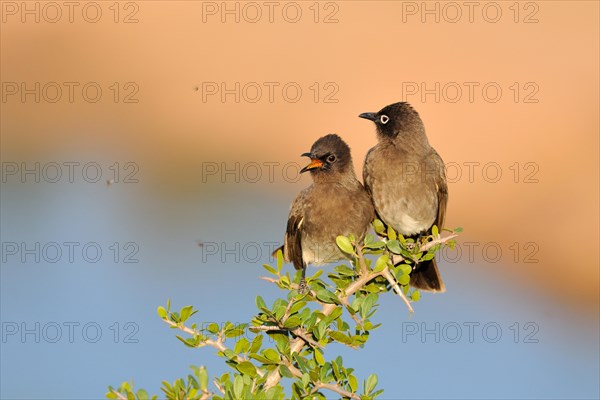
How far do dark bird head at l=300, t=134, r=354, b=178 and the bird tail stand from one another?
105 centimetres

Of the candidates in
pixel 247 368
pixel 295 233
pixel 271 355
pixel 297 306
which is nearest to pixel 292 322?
pixel 297 306

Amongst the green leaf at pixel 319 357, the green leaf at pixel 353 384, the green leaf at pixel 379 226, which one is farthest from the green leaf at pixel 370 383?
the green leaf at pixel 379 226

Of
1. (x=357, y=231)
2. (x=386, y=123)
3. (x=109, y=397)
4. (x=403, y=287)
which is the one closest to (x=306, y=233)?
(x=357, y=231)

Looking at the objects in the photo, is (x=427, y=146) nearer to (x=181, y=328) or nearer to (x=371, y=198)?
(x=371, y=198)

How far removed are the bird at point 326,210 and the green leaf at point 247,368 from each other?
8.82 ft

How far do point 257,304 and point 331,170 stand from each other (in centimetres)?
293

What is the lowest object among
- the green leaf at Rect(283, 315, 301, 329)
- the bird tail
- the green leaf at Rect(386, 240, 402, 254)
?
the bird tail

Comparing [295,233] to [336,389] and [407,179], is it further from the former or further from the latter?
[336,389]

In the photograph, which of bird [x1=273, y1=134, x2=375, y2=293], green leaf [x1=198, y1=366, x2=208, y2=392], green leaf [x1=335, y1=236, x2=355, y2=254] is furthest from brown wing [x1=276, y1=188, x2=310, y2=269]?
green leaf [x1=198, y1=366, x2=208, y2=392]

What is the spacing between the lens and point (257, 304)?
379 cm

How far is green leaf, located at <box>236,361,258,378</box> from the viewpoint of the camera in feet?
11.9

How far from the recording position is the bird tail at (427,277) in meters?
6.61

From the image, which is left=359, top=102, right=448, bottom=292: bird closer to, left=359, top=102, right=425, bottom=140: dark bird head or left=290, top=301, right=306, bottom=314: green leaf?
left=359, top=102, right=425, bottom=140: dark bird head

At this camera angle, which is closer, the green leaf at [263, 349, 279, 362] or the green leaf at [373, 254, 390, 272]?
the green leaf at [263, 349, 279, 362]
